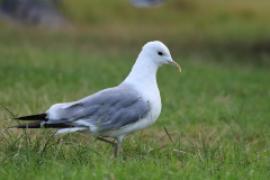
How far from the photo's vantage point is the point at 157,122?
9.48 meters

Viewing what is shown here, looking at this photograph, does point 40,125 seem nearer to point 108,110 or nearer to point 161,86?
point 108,110

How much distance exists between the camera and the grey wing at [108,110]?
688 cm

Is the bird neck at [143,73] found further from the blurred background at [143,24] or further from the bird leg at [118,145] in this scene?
the blurred background at [143,24]

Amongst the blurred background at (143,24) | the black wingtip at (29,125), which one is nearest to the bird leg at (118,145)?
the black wingtip at (29,125)

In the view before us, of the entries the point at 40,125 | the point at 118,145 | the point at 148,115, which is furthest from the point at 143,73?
the point at 40,125

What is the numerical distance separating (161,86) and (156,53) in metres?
5.89

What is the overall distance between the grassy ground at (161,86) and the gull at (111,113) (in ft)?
0.59

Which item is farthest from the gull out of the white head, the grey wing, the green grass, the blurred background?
the blurred background

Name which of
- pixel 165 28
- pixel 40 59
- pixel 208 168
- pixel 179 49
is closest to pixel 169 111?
pixel 208 168

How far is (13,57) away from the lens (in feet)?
48.4

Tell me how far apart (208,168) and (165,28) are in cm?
1802

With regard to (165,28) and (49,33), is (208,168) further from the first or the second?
(165,28)

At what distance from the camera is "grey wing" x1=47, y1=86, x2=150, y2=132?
22.6ft

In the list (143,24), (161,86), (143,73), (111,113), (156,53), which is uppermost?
(143,24)
